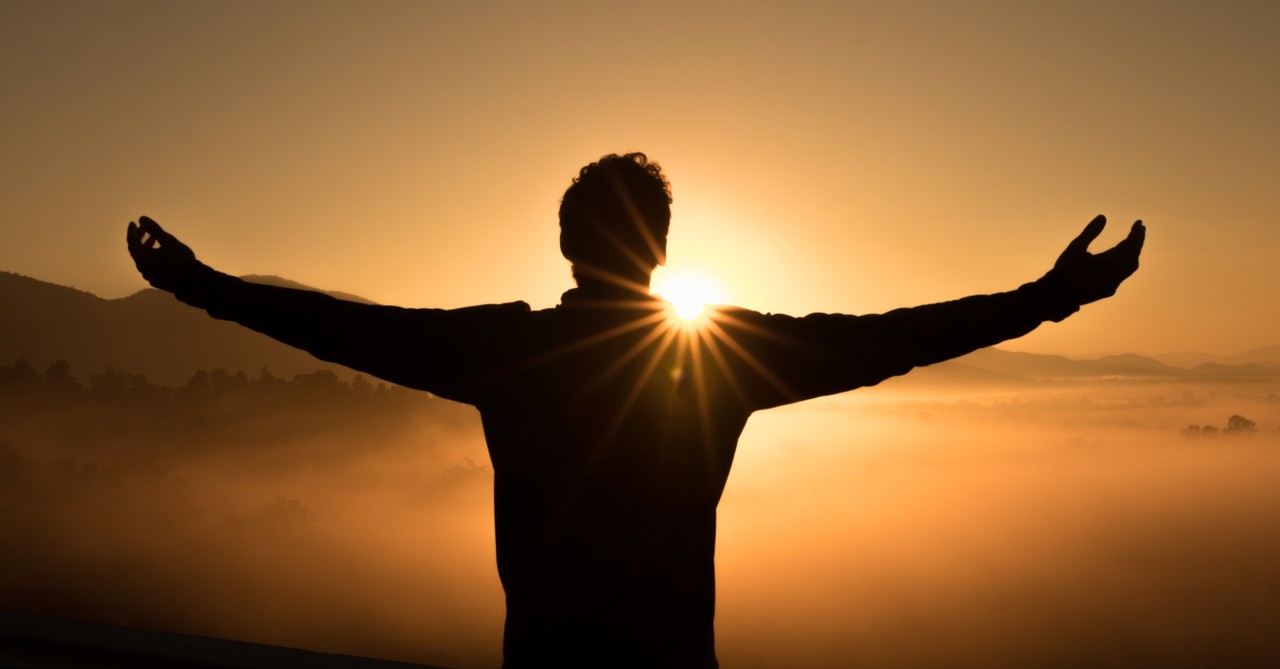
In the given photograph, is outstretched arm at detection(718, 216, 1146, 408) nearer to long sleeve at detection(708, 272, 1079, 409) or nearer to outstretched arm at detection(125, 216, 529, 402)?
long sleeve at detection(708, 272, 1079, 409)

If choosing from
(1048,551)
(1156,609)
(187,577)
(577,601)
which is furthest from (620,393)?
(1048,551)

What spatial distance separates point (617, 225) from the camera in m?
1.27

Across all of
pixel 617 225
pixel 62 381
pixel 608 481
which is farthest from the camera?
pixel 62 381

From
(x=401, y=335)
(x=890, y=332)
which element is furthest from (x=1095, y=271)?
(x=401, y=335)

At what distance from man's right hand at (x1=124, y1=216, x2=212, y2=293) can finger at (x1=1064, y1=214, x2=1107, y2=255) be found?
1.25 meters

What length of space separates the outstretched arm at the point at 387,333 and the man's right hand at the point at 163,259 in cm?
11

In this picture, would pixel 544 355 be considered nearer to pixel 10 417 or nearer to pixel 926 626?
pixel 926 626

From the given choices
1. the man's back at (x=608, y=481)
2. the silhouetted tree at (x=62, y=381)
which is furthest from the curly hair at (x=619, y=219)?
the silhouetted tree at (x=62, y=381)

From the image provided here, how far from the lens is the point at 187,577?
13475cm

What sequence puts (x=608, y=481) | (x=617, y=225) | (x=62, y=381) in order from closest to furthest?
1. (x=608, y=481)
2. (x=617, y=225)
3. (x=62, y=381)

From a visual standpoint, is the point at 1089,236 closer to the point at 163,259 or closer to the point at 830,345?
the point at 830,345

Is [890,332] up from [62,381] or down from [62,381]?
down

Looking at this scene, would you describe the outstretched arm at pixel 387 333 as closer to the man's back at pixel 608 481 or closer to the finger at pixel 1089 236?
the man's back at pixel 608 481

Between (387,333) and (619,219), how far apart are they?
0.36 metres
